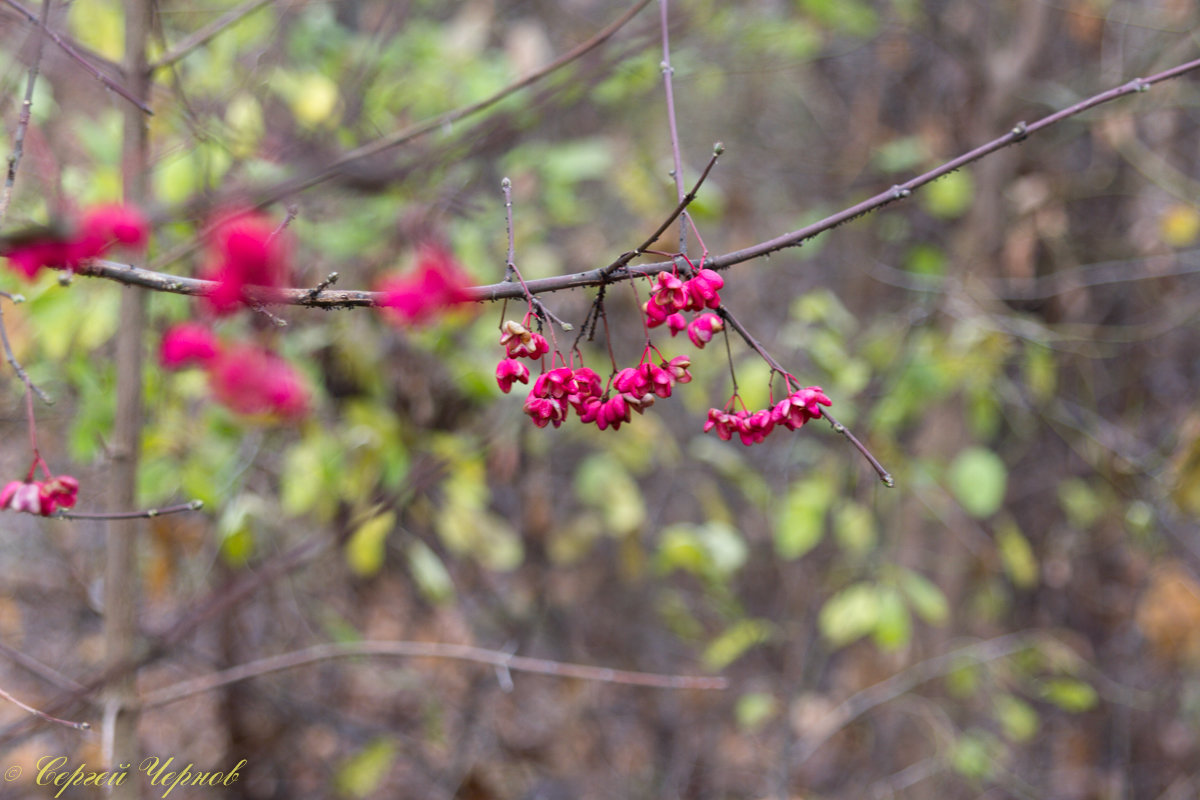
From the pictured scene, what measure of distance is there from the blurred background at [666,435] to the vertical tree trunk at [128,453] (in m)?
0.10

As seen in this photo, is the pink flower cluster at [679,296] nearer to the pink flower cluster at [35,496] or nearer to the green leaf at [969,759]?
the pink flower cluster at [35,496]

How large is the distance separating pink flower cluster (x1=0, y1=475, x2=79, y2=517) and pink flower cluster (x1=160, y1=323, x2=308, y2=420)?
0.43 metres

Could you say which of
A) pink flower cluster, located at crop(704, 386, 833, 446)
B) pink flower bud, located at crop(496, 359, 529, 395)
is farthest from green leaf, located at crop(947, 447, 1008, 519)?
pink flower bud, located at crop(496, 359, 529, 395)

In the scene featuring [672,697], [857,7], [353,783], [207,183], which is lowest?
[672,697]

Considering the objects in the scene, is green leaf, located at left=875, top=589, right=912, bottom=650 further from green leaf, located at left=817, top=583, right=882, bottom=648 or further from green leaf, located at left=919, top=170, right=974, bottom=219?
green leaf, located at left=919, top=170, right=974, bottom=219

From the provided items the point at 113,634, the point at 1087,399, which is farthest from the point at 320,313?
the point at 1087,399

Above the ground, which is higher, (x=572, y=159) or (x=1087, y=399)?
(x=572, y=159)

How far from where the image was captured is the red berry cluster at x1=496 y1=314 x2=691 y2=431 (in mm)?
883

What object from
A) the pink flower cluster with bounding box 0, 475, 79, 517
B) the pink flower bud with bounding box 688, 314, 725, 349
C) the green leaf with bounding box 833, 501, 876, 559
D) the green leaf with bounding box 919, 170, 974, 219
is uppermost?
the green leaf with bounding box 919, 170, 974, 219

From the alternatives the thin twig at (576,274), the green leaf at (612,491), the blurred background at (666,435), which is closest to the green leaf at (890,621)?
the blurred background at (666,435)

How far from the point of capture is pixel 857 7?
9.54 ft

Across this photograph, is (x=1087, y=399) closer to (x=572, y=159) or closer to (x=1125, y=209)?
(x=1125, y=209)

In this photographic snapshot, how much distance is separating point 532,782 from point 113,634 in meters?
2.23

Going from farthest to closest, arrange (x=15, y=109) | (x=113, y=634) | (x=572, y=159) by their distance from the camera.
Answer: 1. (x=572, y=159)
2. (x=15, y=109)
3. (x=113, y=634)
